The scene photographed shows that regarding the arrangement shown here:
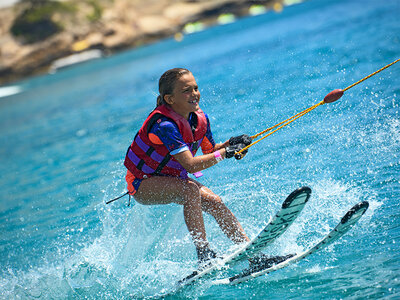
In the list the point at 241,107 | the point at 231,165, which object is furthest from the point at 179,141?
the point at 241,107

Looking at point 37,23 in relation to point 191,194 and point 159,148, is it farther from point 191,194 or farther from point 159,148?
point 191,194

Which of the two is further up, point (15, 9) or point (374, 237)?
point (15, 9)

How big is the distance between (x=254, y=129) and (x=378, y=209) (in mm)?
3233

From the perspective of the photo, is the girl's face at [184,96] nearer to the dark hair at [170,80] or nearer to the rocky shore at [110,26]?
the dark hair at [170,80]

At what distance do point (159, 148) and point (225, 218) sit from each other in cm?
80

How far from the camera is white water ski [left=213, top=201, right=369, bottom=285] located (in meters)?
3.42

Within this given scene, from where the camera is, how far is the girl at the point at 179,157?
3.76 metres

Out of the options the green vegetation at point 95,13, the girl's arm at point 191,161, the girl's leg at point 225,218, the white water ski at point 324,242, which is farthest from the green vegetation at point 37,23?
the white water ski at point 324,242

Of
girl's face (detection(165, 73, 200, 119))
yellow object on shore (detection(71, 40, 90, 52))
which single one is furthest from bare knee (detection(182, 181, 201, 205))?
yellow object on shore (detection(71, 40, 90, 52))

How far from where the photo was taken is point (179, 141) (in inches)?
147

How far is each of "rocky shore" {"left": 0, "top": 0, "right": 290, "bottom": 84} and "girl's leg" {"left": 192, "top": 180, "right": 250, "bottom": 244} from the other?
5283 cm

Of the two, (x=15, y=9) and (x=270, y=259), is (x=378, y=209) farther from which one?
(x=15, y=9)

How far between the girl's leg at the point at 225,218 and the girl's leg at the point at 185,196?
16cm

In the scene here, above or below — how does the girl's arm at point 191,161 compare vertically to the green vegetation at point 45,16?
below
